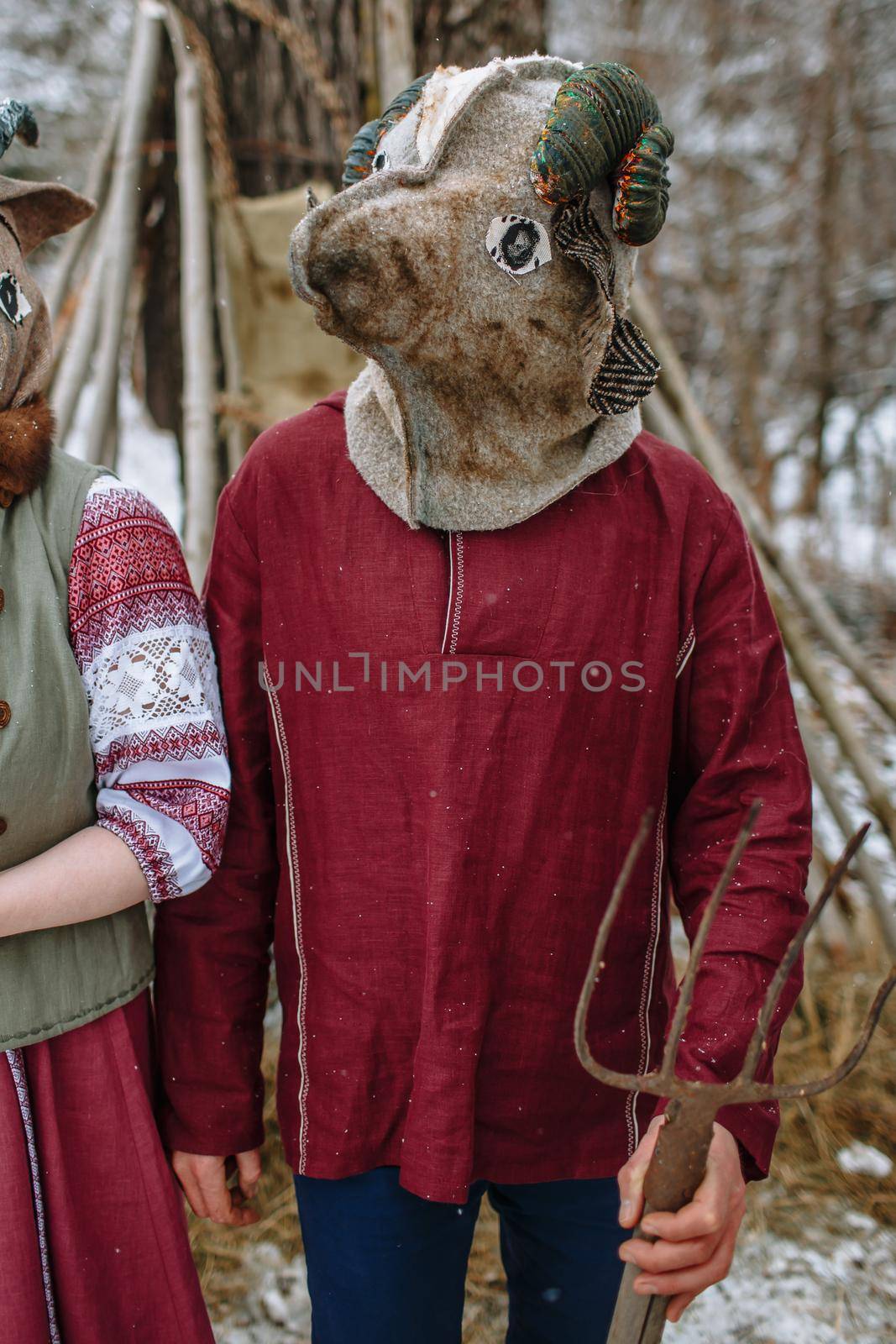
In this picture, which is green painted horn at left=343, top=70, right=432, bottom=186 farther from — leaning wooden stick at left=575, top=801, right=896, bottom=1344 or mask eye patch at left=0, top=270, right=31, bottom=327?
leaning wooden stick at left=575, top=801, right=896, bottom=1344

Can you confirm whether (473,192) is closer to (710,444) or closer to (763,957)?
(763,957)

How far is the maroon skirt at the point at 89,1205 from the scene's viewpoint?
102cm

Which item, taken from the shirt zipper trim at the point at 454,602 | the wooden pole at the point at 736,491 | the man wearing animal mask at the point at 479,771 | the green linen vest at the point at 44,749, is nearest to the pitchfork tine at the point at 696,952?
the man wearing animal mask at the point at 479,771

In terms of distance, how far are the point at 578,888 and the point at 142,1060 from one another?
21.3 inches

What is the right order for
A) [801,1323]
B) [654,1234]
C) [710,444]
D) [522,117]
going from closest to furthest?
1. [654,1234]
2. [522,117]
3. [801,1323]
4. [710,444]

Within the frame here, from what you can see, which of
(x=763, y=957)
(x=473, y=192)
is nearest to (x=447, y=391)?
(x=473, y=192)

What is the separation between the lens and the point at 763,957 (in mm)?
1037

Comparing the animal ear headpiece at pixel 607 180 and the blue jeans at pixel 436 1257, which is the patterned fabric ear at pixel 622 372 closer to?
the animal ear headpiece at pixel 607 180

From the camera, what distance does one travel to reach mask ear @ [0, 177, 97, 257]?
1065 mm

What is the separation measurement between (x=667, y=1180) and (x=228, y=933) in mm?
569

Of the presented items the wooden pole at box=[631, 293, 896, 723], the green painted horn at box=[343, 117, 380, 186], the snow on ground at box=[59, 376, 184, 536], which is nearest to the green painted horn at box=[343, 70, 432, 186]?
the green painted horn at box=[343, 117, 380, 186]

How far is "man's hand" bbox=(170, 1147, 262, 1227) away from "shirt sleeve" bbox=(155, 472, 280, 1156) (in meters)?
0.02

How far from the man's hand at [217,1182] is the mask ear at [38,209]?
1056 mm

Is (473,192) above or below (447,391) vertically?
above
